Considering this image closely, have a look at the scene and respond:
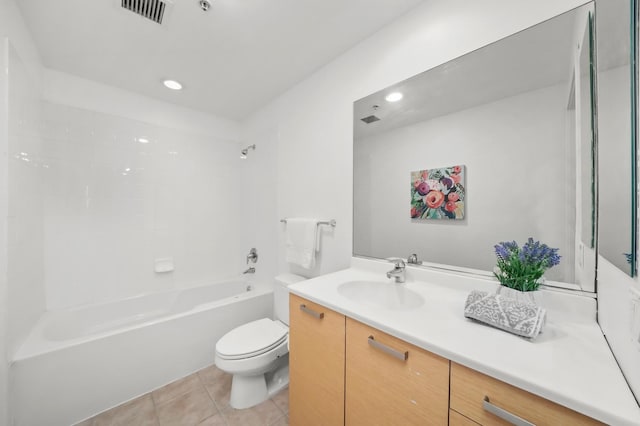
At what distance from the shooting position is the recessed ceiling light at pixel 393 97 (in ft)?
4.48

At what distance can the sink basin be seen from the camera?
1162 mm

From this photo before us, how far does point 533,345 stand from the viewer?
0.64 metres

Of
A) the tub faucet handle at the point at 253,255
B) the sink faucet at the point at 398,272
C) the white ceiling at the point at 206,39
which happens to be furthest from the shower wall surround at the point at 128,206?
the sink faucet at the point at 398,272

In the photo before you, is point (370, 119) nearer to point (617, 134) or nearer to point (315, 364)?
point (617, 134)

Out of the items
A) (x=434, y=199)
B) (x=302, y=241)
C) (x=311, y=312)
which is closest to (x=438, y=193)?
(x=434, y=199)

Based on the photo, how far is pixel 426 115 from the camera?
1.26 m

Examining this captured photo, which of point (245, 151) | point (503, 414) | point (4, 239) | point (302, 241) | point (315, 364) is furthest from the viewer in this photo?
point (245, 151)

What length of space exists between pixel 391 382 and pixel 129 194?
255 cm

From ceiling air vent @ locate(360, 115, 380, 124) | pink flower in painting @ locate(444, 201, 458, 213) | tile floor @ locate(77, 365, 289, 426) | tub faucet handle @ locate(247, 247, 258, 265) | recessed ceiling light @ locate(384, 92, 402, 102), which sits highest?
recessed ceiling light @ locate(384, 92, 402, 102)

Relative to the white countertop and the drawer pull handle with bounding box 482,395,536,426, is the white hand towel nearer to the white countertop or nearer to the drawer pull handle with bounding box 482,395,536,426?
the white countertop

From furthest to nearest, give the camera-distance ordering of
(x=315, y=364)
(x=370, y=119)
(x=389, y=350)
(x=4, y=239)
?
(x=370, y=119), (x=4, y=239), (x=315, y=364), (x=389, y=350)

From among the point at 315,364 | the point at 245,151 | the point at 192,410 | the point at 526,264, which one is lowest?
the point at 192,410

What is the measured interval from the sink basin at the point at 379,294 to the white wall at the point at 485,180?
0.22 m

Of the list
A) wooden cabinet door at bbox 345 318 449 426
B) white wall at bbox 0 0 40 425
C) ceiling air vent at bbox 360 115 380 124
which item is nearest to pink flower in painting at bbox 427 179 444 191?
ceiling air vent at bbox 360 115 380 124
